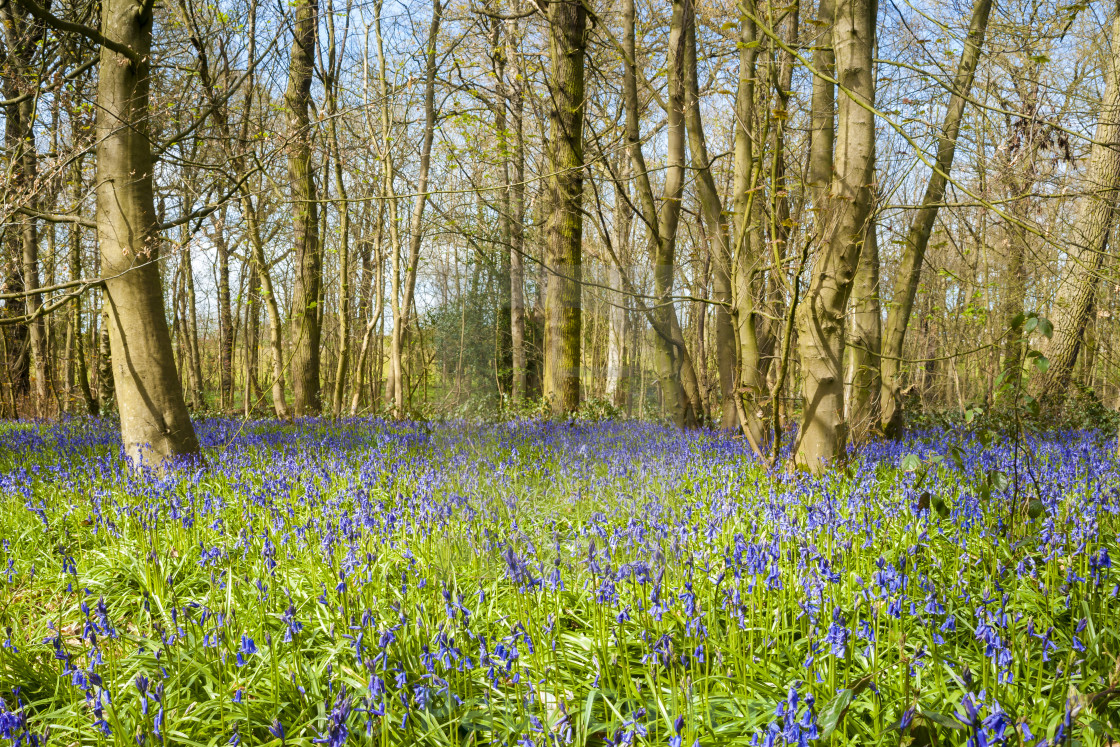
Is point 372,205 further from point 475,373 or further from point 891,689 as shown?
point 891,689

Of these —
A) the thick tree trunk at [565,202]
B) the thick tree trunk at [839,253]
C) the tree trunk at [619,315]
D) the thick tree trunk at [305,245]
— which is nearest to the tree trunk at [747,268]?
the thick tree trunk at [839,253]

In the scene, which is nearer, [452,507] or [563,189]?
[452,507]

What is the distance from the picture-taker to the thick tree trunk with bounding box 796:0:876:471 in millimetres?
5133

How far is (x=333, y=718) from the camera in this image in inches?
54.8

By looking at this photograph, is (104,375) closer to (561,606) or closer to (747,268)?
(747,268)

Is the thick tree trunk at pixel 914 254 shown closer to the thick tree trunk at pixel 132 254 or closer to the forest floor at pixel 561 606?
the forest floor at pixel 561 606

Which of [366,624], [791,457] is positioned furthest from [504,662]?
[791,457]

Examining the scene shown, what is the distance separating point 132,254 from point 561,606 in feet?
15.6

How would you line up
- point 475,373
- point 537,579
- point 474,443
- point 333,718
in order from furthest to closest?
1. point 475,373
2. point 474,443
3. point 537,579
4. point 333,718

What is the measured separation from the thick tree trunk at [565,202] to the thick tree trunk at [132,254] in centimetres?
483

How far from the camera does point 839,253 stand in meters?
5.16

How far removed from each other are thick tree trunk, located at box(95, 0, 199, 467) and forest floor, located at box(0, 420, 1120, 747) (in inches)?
21.3

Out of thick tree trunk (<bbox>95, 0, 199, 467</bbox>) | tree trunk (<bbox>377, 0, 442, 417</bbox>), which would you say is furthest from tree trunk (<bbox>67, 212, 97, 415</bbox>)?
tree trunk (<bbox>377, 0, 442, 417</bbox>)

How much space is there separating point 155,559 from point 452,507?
1.55 metres
